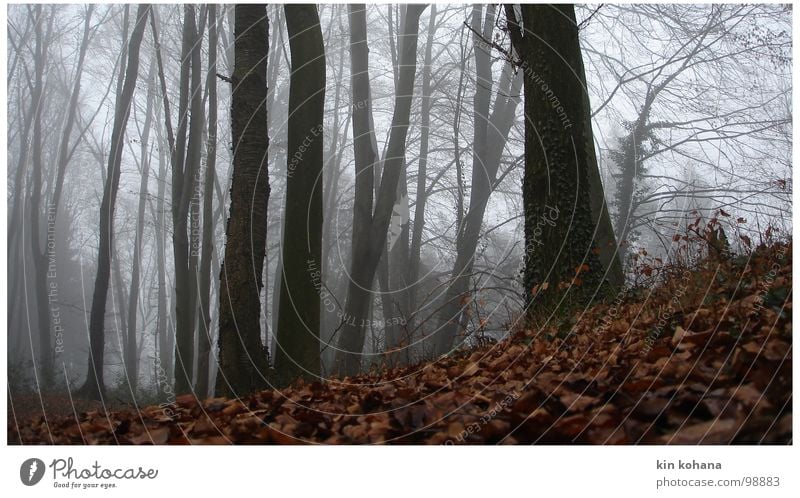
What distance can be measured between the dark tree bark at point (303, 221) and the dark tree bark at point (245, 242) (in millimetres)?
425

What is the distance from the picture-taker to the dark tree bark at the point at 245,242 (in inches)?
240

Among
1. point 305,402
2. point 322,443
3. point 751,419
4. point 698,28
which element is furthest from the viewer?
point 698,28

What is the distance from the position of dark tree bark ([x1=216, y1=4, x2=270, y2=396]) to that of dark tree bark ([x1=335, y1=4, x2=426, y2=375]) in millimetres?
3279

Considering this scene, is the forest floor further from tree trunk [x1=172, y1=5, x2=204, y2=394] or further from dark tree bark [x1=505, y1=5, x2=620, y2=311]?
tree trunk [x1=172, y1=5, x2=204, y2=394]

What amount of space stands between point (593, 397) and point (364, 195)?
793 cm

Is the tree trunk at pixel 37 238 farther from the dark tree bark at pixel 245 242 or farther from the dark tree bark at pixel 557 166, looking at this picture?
the dark tree bark at pixel 557 166

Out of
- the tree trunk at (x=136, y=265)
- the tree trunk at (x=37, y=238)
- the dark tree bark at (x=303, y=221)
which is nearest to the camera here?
the dark tree bark at (x=303, y=221)

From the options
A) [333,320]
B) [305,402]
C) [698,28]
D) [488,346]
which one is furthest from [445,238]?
[305,402]

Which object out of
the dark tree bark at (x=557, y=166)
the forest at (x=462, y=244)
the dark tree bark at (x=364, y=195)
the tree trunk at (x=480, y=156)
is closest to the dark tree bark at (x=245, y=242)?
the forest at (x=462, y=244)

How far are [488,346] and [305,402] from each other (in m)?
2.34

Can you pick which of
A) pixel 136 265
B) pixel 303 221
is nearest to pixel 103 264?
pixel 303 221

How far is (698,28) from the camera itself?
9.28 metres

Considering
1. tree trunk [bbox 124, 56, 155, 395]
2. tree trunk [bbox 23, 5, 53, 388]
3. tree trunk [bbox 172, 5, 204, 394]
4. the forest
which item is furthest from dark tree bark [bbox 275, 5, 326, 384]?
tree trunk [bbox 124, 56, 155, 395]
